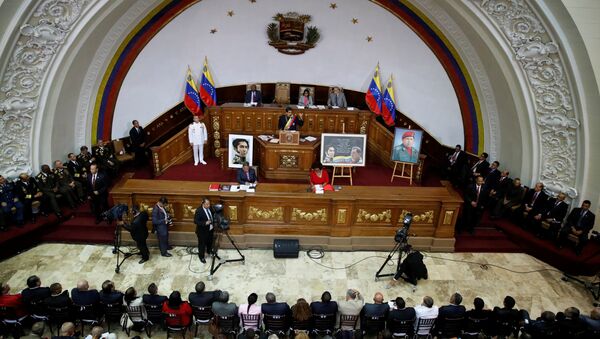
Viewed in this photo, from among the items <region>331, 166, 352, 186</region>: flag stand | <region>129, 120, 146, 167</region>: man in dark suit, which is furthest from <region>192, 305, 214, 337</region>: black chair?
<region>129, 120, 146, 167</region>: man in dark suit

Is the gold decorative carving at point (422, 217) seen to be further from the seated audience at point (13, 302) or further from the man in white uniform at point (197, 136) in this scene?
the seated audience at point (13, 302)

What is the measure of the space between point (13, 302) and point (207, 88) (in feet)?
25.1

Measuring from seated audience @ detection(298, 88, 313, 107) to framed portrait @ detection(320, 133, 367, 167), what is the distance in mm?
2769

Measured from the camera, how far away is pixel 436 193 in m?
8.43

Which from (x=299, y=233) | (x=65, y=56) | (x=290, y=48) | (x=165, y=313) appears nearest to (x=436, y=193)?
(x=299, y=233)

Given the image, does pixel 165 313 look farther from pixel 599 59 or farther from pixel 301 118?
pixel 599 59

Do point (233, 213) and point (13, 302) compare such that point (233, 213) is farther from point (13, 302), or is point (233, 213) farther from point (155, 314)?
point (13, 302)

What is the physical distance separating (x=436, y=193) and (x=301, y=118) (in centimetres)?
481

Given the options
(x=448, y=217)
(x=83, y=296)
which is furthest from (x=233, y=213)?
(x=448, y=217)

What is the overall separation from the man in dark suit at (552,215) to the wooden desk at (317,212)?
209 centimetres

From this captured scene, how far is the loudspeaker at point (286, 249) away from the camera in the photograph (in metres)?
8.03

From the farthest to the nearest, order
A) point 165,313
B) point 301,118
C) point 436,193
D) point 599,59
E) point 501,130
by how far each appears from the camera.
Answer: point 301,118, point 501,130, point 436,193, point 599,59, point 165,313

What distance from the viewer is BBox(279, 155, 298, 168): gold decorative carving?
34.9 ft

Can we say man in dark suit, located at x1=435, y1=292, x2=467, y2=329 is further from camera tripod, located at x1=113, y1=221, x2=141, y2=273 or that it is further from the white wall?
the white wall
